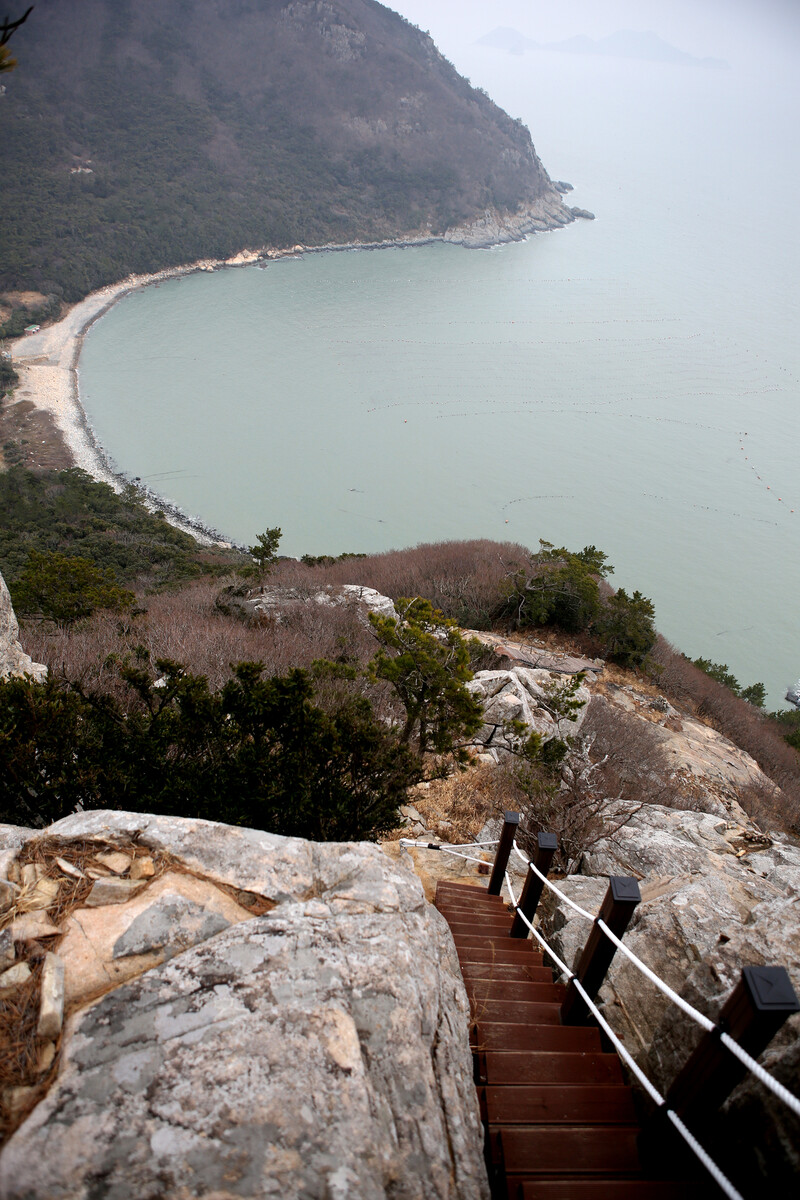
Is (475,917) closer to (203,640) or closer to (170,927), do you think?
(170,927)

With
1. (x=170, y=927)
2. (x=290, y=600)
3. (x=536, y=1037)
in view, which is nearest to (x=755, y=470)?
(x=290, y=600)

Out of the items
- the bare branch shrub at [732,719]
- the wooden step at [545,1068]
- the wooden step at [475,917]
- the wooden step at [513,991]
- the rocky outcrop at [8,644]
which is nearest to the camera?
the wooden step at [545,1068]

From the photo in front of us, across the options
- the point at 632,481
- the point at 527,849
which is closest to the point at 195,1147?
the point at 527,849

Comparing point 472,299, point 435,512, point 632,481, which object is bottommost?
point 435,512

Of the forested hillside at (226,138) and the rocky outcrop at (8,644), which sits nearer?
the rocky outcrop at (8,644)

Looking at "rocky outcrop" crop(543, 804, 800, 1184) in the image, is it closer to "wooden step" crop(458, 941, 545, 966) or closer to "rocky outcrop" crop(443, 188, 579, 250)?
"wooden step" crop(458, 941, 545, 966)

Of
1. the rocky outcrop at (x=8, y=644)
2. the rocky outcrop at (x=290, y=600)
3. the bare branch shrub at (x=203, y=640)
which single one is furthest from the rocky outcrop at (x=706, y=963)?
the rocky outcrop at (x=290, y=600)

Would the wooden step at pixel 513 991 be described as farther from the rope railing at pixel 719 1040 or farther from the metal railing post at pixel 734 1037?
the metal railing post at pixel 734 1037

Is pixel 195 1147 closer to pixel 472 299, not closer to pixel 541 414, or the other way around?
pixel 541 414
